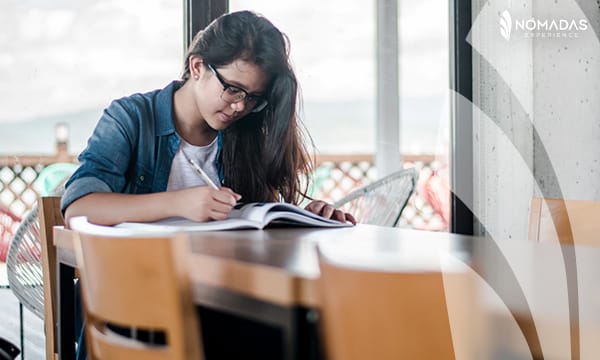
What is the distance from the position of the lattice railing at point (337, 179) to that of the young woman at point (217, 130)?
2.97 ft

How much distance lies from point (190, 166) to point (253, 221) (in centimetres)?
41

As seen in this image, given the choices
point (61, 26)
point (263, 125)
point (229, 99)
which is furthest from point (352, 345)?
point (61, 26)

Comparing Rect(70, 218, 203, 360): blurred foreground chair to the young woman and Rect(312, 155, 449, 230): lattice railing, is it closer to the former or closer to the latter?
the young woman

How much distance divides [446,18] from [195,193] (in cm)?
205

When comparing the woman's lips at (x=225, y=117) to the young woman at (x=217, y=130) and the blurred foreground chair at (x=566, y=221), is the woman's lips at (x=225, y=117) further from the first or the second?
the blurred foreground chair at (x=566, y=221)

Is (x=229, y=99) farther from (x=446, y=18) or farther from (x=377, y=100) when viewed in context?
(x=446, y=18)

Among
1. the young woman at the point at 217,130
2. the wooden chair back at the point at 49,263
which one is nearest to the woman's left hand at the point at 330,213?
the young woman at the point at 217,130

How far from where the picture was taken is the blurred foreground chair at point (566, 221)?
1.39 metres

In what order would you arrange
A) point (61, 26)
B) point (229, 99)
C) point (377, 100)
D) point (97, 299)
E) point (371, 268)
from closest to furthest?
point (371, 268)
point (97, 299)
point (229, 99)
point (61, 26)
point (377, 100)

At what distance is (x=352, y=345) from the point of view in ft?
1.93

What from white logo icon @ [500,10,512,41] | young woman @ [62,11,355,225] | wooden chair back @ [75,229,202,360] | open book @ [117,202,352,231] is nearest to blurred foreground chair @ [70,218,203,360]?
wooden chair back @ [75,229,202,360]

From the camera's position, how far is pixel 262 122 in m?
1.72

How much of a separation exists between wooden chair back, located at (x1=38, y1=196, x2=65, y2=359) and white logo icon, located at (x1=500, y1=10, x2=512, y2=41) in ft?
6.63

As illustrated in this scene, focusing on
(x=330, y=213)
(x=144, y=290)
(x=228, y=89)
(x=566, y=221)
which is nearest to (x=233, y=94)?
(x=228, y=89)
